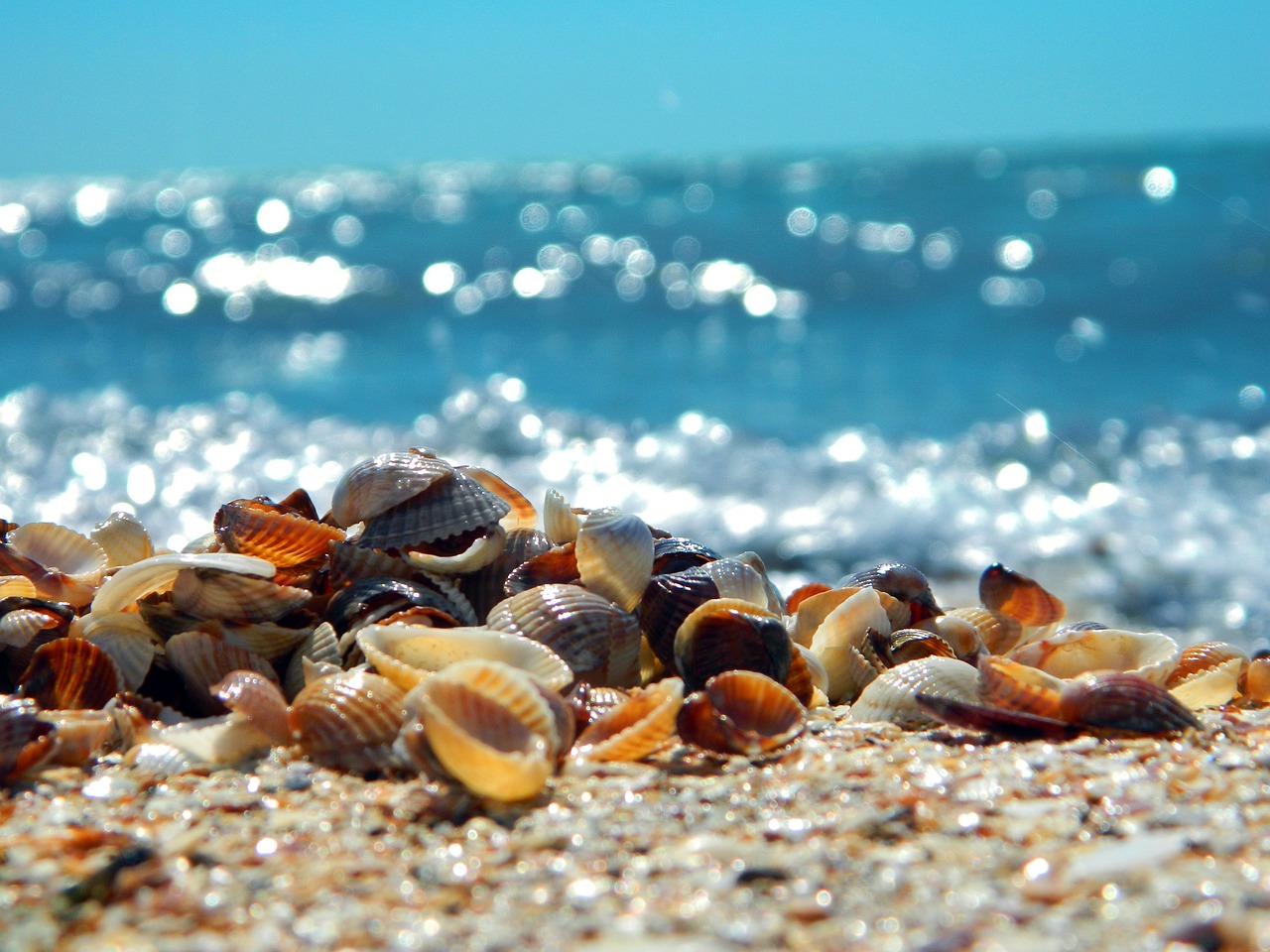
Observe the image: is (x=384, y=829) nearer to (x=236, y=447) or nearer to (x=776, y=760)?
(x=776, y=760)

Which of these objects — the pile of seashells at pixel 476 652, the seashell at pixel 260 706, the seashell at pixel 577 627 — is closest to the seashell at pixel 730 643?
the pile of seashells at pixel 476 652

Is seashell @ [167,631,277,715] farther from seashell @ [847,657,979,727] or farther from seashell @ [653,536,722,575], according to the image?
seashell @ [847,657,979,727]

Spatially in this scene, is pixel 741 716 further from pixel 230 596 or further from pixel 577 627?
pixel 230 596

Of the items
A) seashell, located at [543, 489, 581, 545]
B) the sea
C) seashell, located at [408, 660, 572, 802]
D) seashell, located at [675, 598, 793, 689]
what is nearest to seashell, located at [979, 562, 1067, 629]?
seashell, located at [675, 598, 793, 689]

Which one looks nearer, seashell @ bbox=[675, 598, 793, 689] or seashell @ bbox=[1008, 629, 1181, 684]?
seashell @ bbox=[675, 598, 793, 689]

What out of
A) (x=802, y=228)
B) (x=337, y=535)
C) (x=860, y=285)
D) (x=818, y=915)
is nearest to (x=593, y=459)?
(x=337, y=535)

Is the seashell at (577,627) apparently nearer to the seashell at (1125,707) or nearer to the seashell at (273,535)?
the seashell at (273,535)

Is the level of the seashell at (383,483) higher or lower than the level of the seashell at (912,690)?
higher
